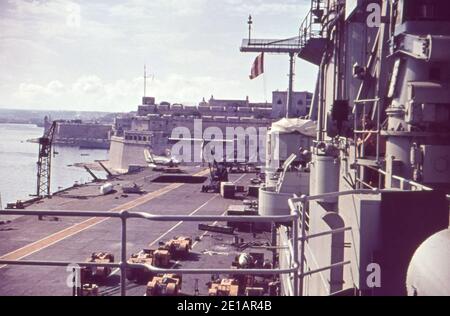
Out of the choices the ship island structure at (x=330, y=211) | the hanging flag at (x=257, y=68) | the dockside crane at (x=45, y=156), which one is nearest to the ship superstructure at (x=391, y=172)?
the ship island structure at (x=330, y=211)

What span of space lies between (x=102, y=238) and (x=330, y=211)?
16544 mm

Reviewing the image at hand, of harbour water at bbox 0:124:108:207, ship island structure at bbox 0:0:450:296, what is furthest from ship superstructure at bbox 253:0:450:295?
harbour water at bbox 0:124:108:207

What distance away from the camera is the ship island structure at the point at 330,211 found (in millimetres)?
5206

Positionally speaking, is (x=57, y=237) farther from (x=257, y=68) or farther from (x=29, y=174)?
(x=29, y=174)

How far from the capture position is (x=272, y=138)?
93.0 ft

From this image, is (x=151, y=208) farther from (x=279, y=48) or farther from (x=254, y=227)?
(x=279, y=48)

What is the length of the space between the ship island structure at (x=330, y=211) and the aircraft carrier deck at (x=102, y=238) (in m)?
0.09

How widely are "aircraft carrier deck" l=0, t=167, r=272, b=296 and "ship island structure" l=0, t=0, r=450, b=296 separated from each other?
94mm

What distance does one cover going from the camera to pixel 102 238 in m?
24.3

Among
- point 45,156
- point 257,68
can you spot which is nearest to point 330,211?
point 257,68

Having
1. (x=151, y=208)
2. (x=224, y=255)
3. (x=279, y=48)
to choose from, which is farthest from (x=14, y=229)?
(x=279, y=48)

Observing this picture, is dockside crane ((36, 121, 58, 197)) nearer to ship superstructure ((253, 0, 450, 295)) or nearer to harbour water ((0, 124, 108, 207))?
harbour water ((0, 124, 108, 207))
